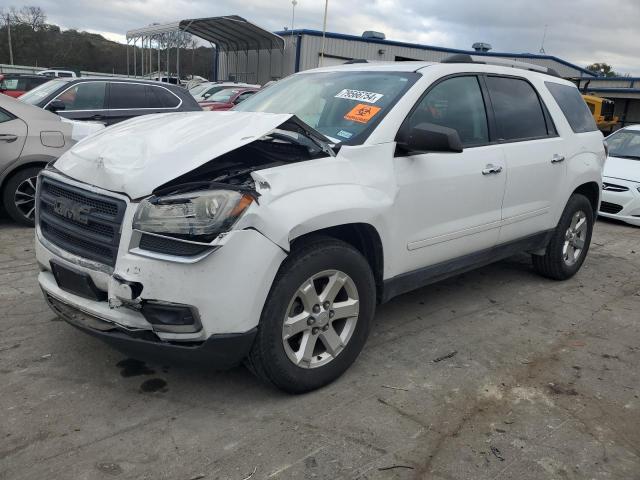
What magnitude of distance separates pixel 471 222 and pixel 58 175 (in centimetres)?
263

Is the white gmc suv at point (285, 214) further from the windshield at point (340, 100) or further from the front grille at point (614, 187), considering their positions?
the front grille at point (614, 187)

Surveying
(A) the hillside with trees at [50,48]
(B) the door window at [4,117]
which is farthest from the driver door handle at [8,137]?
(A) the hillside with trees at [50,48]

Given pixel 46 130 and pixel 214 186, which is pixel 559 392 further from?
pixel 46 130

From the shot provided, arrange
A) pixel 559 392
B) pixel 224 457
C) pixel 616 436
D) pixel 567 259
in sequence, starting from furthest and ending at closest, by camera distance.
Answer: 1. pixel 567 259
2. pixel 559 392
3. pixel 616 436
4. pixel 224 457

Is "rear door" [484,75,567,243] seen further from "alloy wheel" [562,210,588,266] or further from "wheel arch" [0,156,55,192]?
"wheel arch" [0,156,55,192]

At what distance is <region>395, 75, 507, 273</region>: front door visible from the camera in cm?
340

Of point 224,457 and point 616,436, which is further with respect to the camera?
point 616,436

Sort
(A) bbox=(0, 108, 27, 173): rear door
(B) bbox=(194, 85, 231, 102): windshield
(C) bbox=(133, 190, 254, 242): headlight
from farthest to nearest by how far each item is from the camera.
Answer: (B) bbox=(194, 85, 231, 102): windshield → (A) bbox=(0, 108, 27, 173): rear door → (C) bbox=(133, 190, 254, 242): headlight

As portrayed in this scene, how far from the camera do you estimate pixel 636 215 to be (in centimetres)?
820

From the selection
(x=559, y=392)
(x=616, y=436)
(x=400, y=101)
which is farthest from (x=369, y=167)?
(x=616, y=436)

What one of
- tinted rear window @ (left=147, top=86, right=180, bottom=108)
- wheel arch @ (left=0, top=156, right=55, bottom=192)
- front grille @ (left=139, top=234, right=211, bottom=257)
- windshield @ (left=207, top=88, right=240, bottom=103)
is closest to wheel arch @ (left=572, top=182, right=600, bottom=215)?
front grille @ (left=139, top=234, right=211, bottom=257)

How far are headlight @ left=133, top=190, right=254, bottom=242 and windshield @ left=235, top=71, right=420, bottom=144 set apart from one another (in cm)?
97

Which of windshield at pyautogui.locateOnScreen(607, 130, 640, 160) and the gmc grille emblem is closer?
the gmc grille emblem

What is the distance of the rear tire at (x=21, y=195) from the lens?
5.91 m
